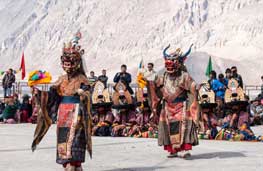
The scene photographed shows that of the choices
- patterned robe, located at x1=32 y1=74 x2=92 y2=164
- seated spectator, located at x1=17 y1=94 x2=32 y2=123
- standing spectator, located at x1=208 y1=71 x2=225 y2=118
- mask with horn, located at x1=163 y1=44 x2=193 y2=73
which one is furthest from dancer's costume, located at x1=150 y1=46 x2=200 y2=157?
seated spectator, located at x1=17 y1=94 x2=32 y2=123

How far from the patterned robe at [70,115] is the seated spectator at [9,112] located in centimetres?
1186

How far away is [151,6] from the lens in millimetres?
86562

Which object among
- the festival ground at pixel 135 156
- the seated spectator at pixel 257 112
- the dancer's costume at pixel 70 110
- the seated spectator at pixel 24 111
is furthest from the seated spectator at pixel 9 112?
the dancer's costume at pixel 70 110

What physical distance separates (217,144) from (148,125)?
8.70ft

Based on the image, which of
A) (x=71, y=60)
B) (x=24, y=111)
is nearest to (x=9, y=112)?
(x=24, y=111)

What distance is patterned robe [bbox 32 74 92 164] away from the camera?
828 cm

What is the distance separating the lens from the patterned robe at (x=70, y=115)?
828 cm

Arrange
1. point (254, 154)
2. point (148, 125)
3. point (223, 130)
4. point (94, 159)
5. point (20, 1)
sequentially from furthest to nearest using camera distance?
point (20, 1) → point (148, 125) → point (223, 130) → point (254, 154) → point (94, 159)

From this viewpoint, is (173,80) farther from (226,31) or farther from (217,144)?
(226,31)

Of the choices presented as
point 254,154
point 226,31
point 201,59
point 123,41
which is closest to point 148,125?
point 254,154

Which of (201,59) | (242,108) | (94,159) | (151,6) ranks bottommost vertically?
(94,159)

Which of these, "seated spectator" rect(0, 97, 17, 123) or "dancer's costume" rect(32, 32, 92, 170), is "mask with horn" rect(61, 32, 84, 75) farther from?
"seated spectator" rect(0, 97, 17, 123)

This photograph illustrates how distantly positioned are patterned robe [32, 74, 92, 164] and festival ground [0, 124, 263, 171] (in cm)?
95

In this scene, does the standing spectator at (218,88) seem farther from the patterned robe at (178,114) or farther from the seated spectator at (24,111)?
the seated spectator at (24,111)
